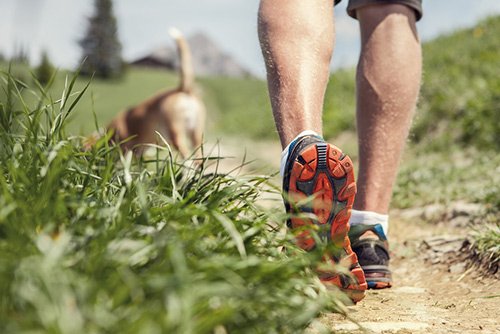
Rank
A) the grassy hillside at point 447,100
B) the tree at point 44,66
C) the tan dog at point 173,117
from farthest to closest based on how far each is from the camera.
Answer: the tan dog at point 173,117 → the grassy hillside at point 447,100 → the tree at point 44,66

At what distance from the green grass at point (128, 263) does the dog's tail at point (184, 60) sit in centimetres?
500

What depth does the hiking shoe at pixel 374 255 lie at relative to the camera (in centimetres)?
209

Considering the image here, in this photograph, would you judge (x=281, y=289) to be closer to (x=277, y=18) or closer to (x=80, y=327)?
(x=80, y=327)

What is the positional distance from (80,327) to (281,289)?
1.60 feet

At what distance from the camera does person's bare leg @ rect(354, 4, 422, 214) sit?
89.6 inches

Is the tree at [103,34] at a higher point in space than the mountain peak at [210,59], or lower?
higher

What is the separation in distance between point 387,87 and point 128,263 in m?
1.47

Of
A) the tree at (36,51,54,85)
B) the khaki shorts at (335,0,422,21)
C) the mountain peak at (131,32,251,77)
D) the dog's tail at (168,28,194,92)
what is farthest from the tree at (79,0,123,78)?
the khaki shorts at (335,0,422,21)

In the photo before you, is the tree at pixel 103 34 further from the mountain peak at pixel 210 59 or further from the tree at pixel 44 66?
the tree at pixel 44 66

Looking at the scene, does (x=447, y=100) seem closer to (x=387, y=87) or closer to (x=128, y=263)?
(x=387, y=87)

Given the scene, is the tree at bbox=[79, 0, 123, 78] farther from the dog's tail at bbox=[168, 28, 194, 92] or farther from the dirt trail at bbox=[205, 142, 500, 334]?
the dirt trail at bbox=[205, 142, 500, 334]

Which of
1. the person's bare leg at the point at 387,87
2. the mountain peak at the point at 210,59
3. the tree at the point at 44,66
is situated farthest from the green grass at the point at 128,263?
the mountain peak at the point at 210,59

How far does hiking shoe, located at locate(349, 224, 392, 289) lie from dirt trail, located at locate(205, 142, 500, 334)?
40 millimetres

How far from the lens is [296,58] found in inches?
73.3
